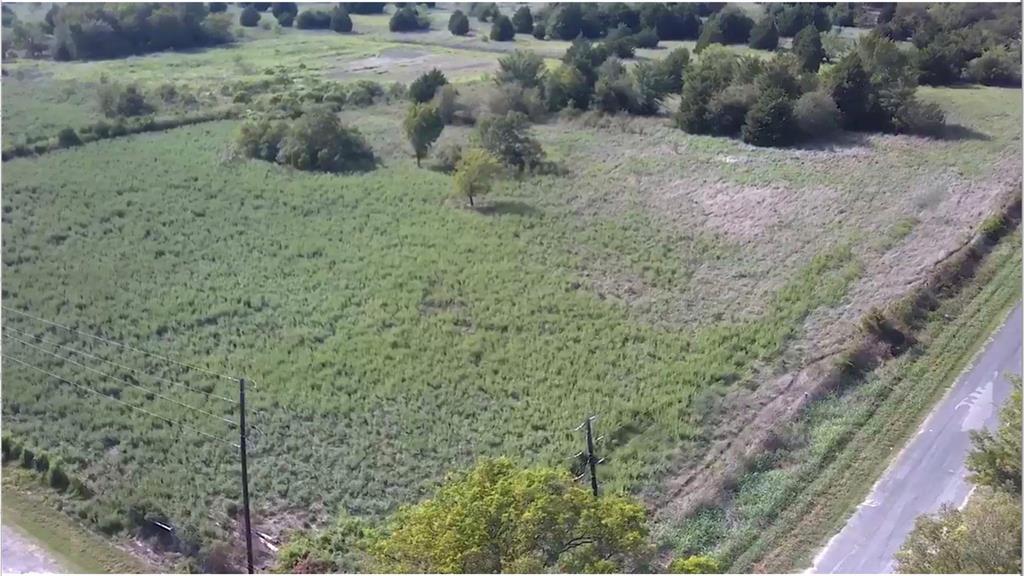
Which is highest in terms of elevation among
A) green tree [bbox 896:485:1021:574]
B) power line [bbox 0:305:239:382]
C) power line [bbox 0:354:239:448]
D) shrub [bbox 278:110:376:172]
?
shrub [bbox 278:110:376:172]

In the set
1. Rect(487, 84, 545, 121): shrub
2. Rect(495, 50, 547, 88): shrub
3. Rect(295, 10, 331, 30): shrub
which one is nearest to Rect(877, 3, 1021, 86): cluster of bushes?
Rect(487, 84, 545, 121): shrub

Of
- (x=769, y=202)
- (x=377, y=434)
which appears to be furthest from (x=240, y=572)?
(x=769, y=202)

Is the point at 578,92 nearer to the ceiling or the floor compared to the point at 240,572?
nearer to the ceiling

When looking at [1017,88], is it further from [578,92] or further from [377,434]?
[377,434]

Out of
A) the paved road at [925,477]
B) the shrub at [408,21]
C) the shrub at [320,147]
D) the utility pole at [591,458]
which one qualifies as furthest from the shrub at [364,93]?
the paved road at [925,477]

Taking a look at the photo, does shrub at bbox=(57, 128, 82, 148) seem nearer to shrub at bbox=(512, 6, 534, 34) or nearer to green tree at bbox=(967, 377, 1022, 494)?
shrub at bbox=(512, 6, 534, 34)
